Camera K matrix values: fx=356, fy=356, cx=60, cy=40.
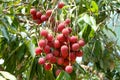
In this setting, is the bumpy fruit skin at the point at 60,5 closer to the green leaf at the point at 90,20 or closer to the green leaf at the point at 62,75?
the green leaf at the point at 90,20

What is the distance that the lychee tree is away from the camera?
1.04m

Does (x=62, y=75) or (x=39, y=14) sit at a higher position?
(x=39, y=14)

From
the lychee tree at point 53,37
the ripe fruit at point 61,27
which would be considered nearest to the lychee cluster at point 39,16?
the lychee tree at point 53,37

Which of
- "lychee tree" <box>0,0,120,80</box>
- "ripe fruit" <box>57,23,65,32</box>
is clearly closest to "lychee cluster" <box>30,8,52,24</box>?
"lychee tree" <box>0,0,120,80</box>

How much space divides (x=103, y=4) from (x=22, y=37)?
39 centimetres

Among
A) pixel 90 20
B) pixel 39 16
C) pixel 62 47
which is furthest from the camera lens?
pixel 39 16

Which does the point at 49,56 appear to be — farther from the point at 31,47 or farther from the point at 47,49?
the point at 31,47

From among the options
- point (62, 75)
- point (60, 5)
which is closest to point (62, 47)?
point (62, 75)

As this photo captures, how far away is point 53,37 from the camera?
1070 millimetres

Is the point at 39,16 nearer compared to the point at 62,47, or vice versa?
the point at 62,47

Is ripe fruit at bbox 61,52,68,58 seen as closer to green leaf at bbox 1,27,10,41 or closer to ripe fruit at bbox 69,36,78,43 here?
ripe fruit at bbox 69,36,78,43

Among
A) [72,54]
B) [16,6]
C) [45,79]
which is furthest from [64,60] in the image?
[16,6]

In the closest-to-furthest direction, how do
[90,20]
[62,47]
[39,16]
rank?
Result: 1. [62,47]
2. [90,20]
3. [39,16]

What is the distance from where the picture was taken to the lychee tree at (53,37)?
1042 millimetres
